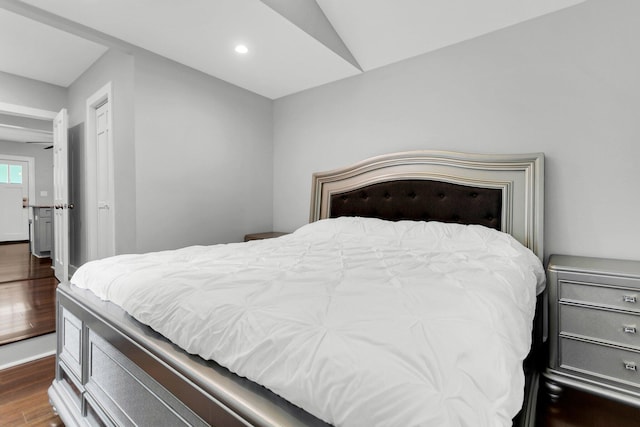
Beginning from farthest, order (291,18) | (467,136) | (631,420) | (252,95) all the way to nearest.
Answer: (252,95), (467,136), (291,18), (631,420)

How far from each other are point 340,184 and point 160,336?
7.35ft

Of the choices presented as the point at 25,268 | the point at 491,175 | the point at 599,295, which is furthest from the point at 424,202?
the point at 25,268

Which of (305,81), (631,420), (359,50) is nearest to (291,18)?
(359,50)

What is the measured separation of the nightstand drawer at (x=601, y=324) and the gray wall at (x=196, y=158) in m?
2.80

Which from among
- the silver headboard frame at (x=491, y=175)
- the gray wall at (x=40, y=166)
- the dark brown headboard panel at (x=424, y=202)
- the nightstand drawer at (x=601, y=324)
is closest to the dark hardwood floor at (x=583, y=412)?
the nightstand drawer at (x=601, y=324)

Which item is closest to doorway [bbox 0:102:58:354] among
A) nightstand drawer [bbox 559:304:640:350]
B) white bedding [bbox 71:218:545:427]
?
white bedding [bbox 71:218:545:427]

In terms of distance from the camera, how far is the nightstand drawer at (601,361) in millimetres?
1575

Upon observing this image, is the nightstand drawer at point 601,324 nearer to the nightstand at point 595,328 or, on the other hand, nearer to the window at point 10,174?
→ the nightstand at point 595,328

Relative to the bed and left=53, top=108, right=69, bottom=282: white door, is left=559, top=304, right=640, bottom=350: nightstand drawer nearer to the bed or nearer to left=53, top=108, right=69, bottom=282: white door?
the bed

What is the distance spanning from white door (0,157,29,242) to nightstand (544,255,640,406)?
30.9 feet

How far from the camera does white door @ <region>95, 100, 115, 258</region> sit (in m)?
2.88

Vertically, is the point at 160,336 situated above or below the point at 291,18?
below

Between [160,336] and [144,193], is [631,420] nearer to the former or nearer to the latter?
[160,336]

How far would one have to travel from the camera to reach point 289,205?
3.64m
